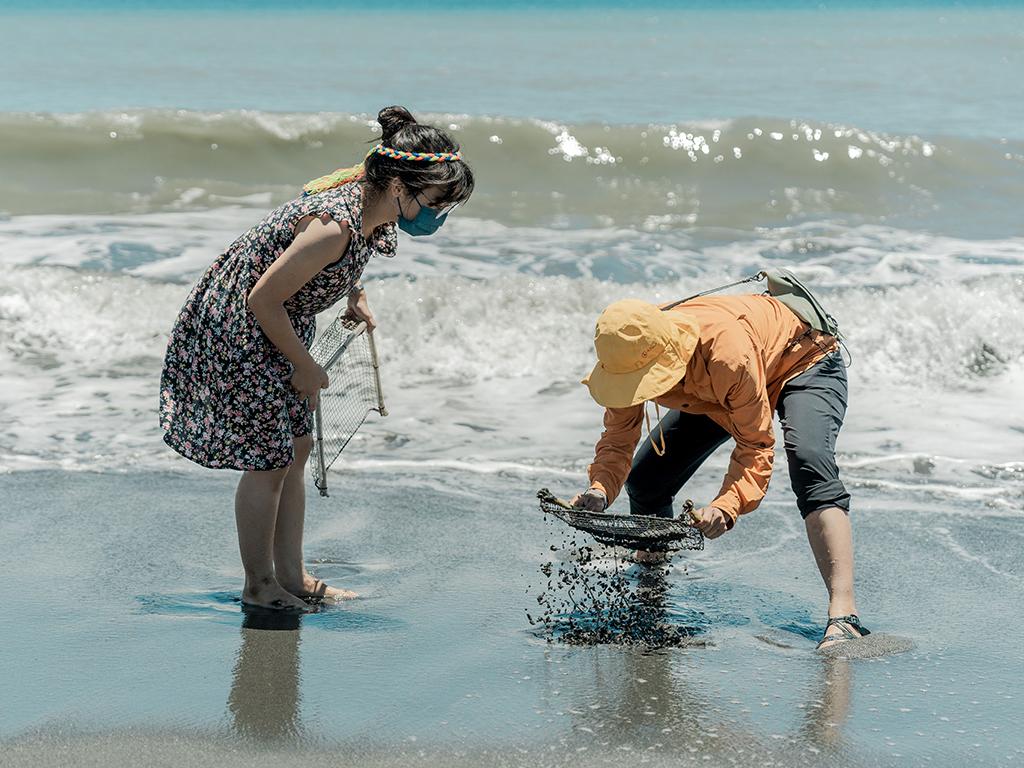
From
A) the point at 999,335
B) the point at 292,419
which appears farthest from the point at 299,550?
the point at 999,335

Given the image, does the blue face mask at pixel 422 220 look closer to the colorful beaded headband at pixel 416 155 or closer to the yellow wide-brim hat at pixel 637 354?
the colorful beaded headband at pixel 416 155

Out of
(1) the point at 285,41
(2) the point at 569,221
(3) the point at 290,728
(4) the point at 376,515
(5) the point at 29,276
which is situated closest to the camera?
(3) the point at 290,728

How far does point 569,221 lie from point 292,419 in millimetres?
9666

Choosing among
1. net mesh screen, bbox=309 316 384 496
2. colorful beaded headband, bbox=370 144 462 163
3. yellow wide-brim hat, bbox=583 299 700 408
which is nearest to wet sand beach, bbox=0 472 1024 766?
net mesh screen, bbox=309 316 384 496

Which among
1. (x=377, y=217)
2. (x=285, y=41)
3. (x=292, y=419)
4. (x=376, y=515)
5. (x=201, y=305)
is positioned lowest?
(x=376, y=515)

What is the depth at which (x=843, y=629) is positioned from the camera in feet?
13.1

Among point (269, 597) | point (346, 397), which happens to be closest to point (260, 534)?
point (269, 597)

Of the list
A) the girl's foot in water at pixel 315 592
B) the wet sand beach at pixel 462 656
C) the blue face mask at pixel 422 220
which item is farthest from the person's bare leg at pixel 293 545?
the blue face mask at pixel 422 220

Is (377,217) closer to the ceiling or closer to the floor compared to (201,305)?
closer to the ceiling

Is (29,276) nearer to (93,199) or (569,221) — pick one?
(93,199)

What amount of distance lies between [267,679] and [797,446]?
1.76 meters

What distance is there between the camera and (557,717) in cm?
345

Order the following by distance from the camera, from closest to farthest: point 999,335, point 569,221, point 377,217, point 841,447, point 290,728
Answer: point 290,728
point 377,217
point 841,447
point 999,335
point 569,221

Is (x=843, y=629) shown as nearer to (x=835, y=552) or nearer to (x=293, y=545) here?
(x=835, y=552)
